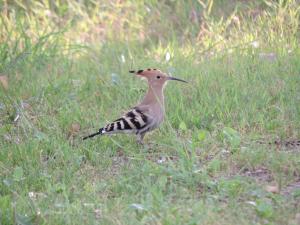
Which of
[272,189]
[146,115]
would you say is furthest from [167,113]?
[272,189]

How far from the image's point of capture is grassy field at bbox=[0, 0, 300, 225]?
4434 millimetres

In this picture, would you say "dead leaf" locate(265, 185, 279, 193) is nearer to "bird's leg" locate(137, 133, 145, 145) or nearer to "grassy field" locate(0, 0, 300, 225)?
"grassy field" locate(0, 0, 300, 225)

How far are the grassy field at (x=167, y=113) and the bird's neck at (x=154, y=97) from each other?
193 mm

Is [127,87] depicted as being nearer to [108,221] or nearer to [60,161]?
[60,161]

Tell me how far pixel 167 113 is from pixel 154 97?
35 centimetres

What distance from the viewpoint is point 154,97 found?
5820mm

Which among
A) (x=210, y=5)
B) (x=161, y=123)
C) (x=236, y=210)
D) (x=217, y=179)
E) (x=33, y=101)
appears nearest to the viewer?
(x=236, y=210)

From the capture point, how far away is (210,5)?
7.63 meters

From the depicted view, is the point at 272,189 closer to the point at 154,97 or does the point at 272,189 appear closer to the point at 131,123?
the point at 131,123

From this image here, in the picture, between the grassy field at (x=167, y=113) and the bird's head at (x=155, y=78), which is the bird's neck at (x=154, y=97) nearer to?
the bird's head at (x=155, y=78)

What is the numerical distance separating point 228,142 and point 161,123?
1.93ft

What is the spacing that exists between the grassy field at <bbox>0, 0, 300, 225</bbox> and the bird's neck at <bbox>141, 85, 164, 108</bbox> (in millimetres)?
193

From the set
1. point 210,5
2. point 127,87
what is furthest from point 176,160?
point 210,5

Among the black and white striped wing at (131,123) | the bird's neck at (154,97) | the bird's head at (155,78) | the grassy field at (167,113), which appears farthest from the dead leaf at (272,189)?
the bird's head at (155,78)
